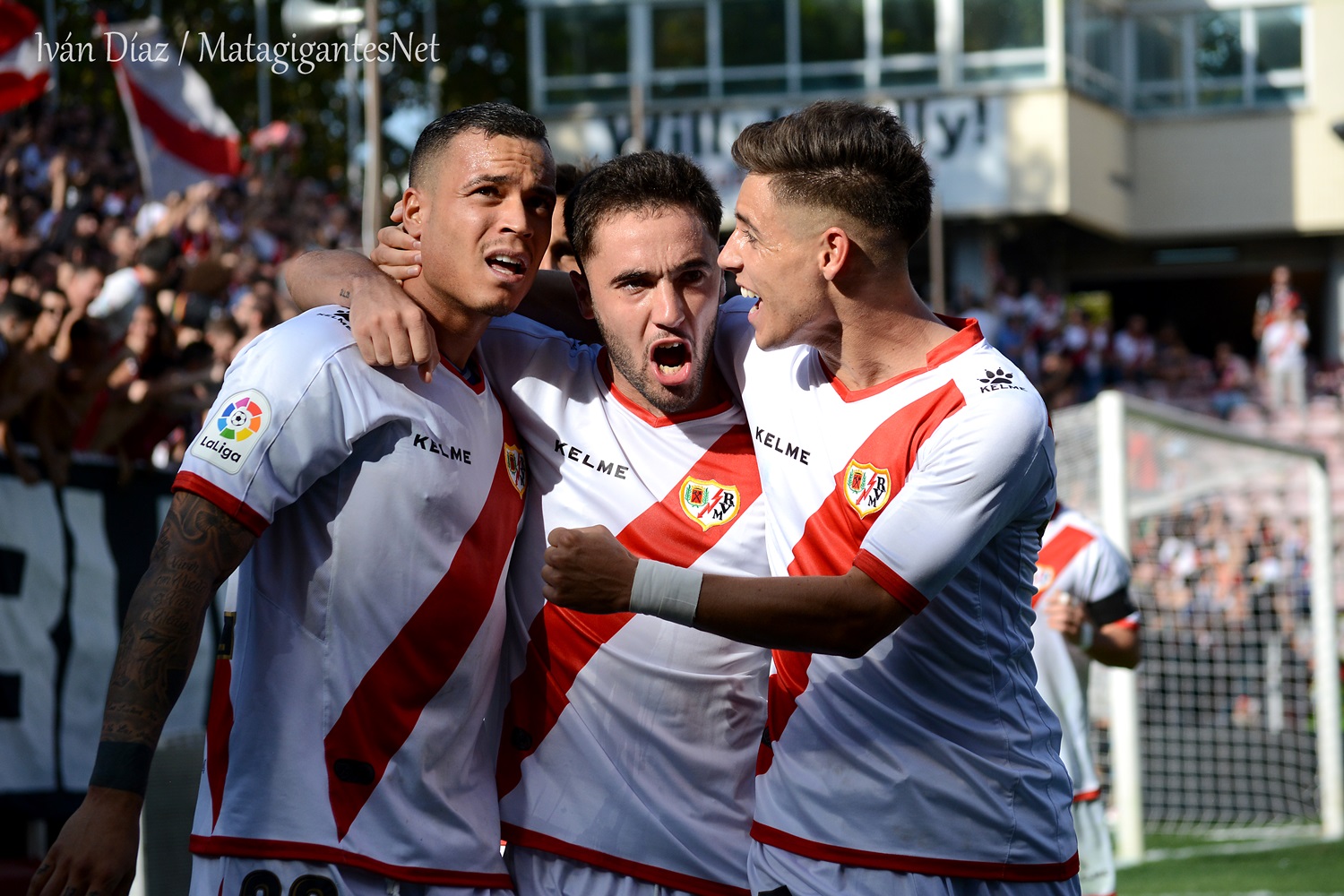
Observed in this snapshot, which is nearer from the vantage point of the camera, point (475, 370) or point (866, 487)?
point (866, 487)

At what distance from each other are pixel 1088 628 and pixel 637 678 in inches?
161

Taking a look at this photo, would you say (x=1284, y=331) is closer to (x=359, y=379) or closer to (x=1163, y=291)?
(x=1163, y=291)

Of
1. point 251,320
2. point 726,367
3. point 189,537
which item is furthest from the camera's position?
point 251,320

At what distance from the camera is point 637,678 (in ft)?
12.5

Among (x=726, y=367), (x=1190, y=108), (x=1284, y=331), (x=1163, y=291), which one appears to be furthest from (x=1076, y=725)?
(x=1163, y=291)

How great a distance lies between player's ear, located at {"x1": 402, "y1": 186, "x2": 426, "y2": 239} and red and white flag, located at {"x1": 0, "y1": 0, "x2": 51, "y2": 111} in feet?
28.8

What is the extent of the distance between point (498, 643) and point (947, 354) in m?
1.29

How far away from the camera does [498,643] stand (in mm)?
3783

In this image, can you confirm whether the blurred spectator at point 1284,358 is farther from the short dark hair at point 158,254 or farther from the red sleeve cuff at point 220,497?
the red sleeve cuff at point 220,497

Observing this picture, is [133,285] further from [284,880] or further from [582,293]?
[284,880]

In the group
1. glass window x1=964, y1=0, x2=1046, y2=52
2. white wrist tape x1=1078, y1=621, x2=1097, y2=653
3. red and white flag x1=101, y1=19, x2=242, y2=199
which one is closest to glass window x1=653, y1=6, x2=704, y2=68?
glass window x1=964, y1=0, x2=1046, y2=52

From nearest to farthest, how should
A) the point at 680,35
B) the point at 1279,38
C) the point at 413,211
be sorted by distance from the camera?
the point at 413,211
the point at 680,35
the point at 1279,38

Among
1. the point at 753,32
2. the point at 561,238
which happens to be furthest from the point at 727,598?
the point at 753,32

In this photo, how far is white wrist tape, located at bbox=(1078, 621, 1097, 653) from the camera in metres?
7.20
